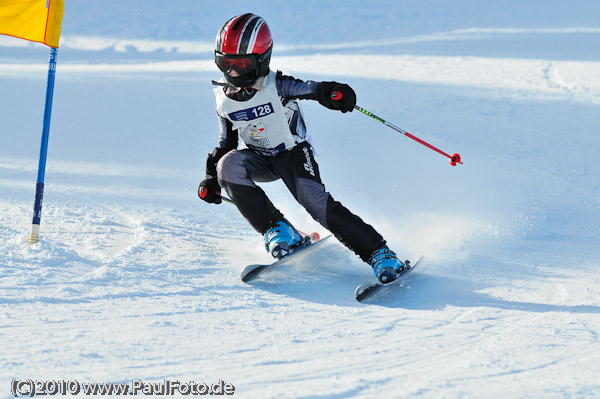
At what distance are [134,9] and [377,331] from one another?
14.4 meters

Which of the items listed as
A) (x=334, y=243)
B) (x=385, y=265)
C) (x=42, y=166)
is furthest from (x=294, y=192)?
(x=42, y=166)

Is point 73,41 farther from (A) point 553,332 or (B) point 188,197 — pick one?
(A) point 553,332

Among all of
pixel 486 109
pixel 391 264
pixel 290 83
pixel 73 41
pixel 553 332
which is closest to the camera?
pixel 553 332

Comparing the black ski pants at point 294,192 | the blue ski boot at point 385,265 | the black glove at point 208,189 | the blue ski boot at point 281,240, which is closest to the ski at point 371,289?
the blue ski boot at point 385,265

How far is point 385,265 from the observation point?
3.80 m

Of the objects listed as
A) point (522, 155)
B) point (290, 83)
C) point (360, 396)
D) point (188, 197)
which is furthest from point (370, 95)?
point (360, 396)

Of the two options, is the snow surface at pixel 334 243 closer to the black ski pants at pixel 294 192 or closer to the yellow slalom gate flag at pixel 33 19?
the black ski pants at pixel 294 192

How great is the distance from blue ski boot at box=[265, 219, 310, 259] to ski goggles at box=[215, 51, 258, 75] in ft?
3.05

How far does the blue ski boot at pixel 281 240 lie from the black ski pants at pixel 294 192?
4 centimetres

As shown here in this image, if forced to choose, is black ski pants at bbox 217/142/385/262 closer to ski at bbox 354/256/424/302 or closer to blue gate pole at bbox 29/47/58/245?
ski at bbox 354/256/424/302

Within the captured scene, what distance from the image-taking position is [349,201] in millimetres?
5805

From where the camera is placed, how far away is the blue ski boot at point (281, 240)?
13.1ft

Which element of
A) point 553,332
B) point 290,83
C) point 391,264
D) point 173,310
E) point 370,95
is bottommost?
point 553,332

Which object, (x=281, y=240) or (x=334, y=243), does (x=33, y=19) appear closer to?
(x=281, y=240)
